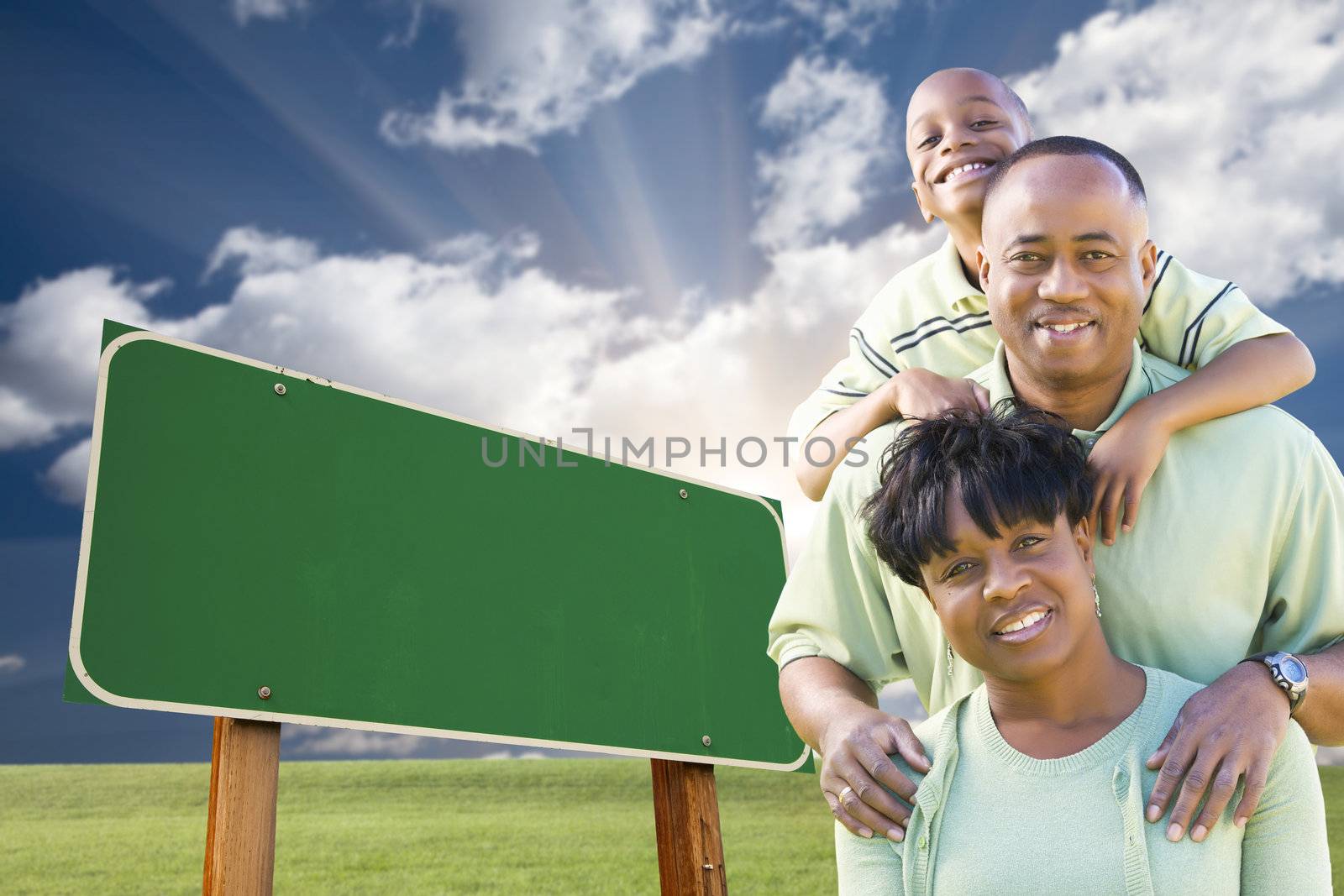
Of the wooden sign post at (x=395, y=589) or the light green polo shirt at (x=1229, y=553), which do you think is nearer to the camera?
the light green polo shirt at (x=1229, y=553)

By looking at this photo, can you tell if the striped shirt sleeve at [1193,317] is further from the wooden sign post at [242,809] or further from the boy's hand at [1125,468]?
the wooden sign post at [242,809]

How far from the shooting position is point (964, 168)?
2.94m

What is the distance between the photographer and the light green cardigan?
1688 millimetres

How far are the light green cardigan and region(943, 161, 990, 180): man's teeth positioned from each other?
1.47 meters

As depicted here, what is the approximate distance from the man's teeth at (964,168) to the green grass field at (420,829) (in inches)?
251

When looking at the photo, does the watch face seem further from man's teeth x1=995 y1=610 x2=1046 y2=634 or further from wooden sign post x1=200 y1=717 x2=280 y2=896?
wooden sign post x1=200 y1=717 x2=280 y2=896

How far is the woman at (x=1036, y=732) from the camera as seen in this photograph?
1.71 m

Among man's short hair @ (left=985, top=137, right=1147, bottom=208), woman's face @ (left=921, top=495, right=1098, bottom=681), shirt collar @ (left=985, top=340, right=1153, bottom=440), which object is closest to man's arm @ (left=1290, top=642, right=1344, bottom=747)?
woman's face @ (left=921, top=495, right=1098, bottom=681)

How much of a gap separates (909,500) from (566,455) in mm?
1750

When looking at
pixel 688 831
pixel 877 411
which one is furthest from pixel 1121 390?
pixel 688 831

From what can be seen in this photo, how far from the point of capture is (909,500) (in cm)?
192

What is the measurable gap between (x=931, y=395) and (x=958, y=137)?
3.26 ft

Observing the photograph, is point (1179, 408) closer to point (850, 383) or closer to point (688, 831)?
point (850, 383)

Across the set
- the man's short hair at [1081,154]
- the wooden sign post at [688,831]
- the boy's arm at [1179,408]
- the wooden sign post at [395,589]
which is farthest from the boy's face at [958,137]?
the wooden sign post at [688,831]
